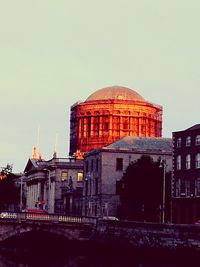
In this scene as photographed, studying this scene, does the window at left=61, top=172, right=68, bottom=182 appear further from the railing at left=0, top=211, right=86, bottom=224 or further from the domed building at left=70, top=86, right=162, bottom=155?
the railing at left=0, top=211, right=86, bottom=224

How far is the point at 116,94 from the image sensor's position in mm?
193500

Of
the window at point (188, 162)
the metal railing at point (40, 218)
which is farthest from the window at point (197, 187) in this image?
the metal railing at point (40, 218)

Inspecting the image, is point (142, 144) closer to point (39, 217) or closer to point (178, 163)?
point (178, 163)

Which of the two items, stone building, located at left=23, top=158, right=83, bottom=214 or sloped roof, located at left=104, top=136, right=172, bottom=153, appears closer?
sloped roof, located at left=104, top=136, right=172, bottom=153

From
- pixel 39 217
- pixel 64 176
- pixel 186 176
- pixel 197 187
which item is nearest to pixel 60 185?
pixel 64 176

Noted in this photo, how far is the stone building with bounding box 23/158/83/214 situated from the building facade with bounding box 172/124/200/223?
136 ft

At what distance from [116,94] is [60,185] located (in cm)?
3830

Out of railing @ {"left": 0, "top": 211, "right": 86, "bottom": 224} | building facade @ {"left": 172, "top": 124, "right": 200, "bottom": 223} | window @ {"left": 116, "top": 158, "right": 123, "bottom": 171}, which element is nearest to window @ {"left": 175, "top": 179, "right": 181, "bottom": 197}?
building facade @ {"left": 172, "top": 124, "right": 200, "bottom": 223}

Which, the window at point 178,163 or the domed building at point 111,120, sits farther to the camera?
the domed building at point 111,120

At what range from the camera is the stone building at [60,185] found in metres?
154

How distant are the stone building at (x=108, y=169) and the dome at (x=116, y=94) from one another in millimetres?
50214

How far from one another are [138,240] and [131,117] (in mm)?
105869

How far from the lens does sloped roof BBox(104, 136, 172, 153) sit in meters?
140

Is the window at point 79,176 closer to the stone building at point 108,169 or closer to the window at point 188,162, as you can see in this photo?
the stone building at point 108,169
